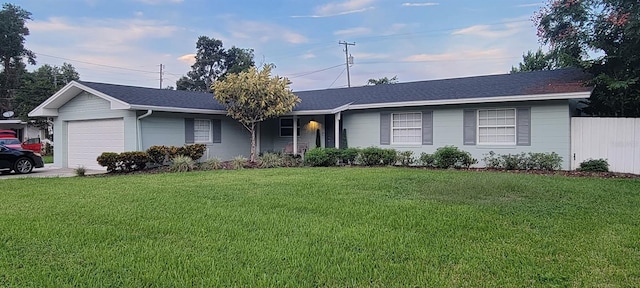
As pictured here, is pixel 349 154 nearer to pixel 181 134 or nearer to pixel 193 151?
pixel 193 151

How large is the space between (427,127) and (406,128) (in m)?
0.82

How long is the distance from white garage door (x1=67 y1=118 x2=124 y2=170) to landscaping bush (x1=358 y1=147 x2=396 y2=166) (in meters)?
8.86

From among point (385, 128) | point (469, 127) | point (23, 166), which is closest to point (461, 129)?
point (469, 127)

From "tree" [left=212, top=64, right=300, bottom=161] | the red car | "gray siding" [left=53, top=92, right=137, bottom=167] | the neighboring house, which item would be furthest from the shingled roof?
the red car

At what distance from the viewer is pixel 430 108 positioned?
14.9 meters

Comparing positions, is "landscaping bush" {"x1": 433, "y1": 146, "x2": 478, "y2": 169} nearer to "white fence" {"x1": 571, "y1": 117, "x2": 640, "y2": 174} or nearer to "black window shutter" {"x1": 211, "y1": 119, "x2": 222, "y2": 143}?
"white fence" {"x1": 571, "y1": 117, "x2": 640, "y2": 174}

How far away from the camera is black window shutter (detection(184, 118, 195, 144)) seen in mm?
16109

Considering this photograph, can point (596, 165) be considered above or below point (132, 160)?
below

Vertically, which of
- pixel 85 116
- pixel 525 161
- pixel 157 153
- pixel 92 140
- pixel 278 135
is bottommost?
pixel 525 161

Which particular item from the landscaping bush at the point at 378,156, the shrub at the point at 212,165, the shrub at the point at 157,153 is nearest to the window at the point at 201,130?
the shrub at the point at 157,153

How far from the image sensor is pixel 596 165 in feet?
38.6

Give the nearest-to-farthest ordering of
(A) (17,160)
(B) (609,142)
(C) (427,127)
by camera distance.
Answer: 1. (B) (609,142)
2. (A) (17,160)
3. (C) (427,127)

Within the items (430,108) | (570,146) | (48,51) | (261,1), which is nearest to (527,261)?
(570,146)

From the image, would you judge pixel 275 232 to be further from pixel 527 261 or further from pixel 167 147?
pixel 167 147
